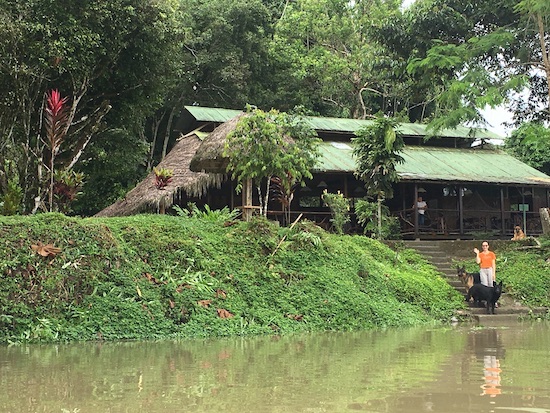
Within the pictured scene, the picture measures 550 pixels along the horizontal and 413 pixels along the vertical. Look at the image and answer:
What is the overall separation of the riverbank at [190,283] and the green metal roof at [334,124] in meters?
8.67

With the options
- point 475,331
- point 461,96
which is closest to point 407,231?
point 461,96

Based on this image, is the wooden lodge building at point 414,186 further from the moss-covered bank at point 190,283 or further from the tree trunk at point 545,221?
the moss-covered bank at point 190,283

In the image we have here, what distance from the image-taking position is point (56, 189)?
11.8 metres

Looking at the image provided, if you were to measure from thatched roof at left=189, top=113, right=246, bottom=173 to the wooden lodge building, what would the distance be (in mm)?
Result: 1926

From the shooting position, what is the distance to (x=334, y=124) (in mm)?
21391

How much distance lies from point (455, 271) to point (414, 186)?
4809 mm

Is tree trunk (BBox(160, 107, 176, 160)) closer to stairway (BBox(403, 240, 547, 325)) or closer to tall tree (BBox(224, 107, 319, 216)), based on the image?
tall tree (BBox(224, 107, 319, 216))

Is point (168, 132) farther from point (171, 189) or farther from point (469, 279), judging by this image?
point (469, 279)

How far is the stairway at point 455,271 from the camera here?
11375 mm

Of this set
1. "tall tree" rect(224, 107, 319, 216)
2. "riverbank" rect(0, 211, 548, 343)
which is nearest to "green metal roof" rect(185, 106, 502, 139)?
"tall tree" rect(224, 107, 319, 216)

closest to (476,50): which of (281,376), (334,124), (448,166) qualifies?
(448,166)

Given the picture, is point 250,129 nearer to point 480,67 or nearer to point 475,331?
point 475,331

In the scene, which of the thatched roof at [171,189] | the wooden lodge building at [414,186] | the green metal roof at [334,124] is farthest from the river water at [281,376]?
the green metal roof at [334,124]

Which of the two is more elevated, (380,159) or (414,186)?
(380,159)
